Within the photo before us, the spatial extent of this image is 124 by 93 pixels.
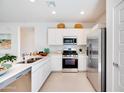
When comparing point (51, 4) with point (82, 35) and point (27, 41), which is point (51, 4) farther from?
point (27, 41)

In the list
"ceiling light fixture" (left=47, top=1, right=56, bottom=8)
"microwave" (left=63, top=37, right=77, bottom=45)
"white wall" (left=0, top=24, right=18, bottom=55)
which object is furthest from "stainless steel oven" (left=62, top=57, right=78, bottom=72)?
"white wall" (left=0, top=24, right=18, bottom=55)

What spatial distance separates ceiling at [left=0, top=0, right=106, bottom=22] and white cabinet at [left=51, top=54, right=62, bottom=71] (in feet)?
6.01

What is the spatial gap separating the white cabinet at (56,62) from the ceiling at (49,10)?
1.83 m

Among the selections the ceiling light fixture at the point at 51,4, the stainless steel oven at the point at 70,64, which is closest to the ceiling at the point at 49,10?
the ceiling light fixture at the point at 51,4

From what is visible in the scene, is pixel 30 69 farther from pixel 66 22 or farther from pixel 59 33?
pixel 66 22

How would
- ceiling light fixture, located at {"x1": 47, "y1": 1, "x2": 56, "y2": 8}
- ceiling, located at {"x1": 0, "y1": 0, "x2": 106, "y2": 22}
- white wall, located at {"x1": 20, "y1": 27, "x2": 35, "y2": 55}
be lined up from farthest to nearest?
white wall, located at {"x1": 20, "y1": 27, "x2": 35, "y2": 55}, ceiling, located at {"x1": 0, "y1": 0, "x2": 106, "y2": 22}, ceiling light fixture, located at {"x1": 47, "y1": 1, "x2": 56, "y2": 8}

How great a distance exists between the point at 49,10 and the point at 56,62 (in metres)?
2.42

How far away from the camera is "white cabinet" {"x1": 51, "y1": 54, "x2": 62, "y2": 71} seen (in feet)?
23.7

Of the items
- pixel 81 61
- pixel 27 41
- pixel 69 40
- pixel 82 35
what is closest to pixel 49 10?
pixel 69 40

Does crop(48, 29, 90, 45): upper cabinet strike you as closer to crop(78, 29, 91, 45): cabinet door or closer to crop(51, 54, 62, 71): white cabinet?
crop(78, 29, 91, 45): cabinet door

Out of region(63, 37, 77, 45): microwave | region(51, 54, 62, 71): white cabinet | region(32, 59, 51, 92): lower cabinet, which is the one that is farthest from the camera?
region(63, 37, 77, 45): microwave

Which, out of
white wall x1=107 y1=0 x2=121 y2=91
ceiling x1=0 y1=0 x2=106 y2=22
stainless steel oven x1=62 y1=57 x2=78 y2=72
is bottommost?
stainless steel oven x1=62 y1=57 x2=78 y2=72

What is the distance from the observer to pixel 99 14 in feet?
22.1

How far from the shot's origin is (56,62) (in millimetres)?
7254
